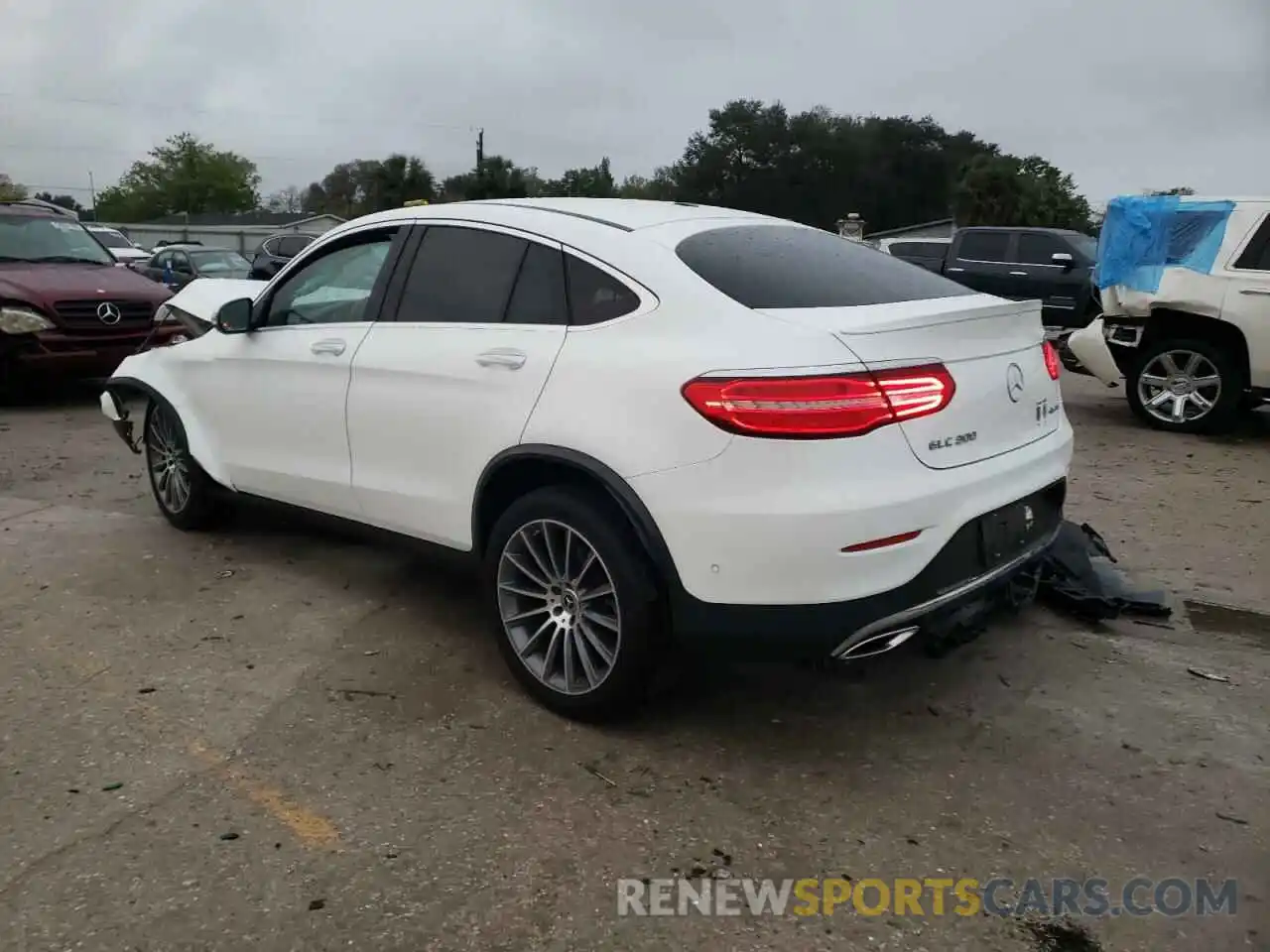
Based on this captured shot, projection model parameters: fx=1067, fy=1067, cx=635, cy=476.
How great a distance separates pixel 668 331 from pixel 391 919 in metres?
1.81

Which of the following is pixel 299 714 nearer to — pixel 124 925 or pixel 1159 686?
pixel 124 925

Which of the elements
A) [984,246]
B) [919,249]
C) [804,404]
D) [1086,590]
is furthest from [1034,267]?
[804,404]

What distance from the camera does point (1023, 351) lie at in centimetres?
365

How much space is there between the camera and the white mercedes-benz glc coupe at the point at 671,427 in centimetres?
300

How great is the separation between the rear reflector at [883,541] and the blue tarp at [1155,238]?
7024 millimetres

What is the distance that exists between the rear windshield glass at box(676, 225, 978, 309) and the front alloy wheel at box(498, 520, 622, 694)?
0.97 metres

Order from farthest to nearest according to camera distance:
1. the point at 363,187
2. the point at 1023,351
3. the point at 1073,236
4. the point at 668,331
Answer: the point at 363,187 < the point at 1073,236 < the point at 1023,351 < the point at 668,331

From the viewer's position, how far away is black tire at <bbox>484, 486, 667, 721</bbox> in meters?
3.29

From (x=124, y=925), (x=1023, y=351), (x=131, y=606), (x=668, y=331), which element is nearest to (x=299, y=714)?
(x=124, y=925)

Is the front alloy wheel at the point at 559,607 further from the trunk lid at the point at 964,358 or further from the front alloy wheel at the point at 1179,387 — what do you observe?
the front alloy wheel at the point at 1179,387

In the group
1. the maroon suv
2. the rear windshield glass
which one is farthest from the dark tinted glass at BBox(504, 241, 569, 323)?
the maroon suv

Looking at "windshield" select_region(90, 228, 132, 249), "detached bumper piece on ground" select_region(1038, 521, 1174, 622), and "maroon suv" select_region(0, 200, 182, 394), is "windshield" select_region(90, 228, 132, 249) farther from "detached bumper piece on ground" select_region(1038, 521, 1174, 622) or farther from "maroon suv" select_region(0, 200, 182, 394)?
"detached bumper piece on ground" select_region(1038, 521, 1174, 622)

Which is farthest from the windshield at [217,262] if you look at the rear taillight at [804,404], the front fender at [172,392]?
the rear taillight at [804,404]

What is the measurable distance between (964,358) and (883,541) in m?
0.72
